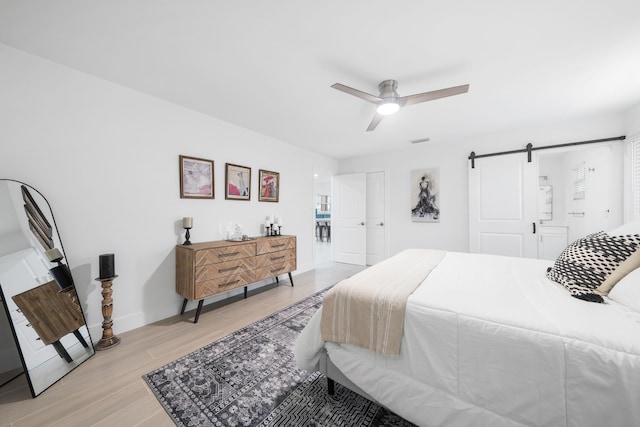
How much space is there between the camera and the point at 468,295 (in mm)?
1336

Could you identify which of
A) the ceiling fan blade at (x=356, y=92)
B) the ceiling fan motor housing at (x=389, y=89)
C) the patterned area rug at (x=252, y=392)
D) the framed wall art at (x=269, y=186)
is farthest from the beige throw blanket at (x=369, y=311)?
the framed wall art at (x=269, y=186)

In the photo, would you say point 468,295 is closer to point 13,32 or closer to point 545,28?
point 545,28

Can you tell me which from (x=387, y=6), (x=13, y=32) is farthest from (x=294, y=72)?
(x=13, y=32)

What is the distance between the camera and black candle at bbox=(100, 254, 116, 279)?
2.05m

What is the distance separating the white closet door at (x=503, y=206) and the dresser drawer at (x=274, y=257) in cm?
299

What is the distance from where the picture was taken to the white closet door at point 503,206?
3561 millimetres

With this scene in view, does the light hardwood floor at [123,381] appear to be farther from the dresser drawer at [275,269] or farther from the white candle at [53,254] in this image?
the white candle at [53,254]

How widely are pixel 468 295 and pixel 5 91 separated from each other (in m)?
3.53

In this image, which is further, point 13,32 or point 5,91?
point 5,91

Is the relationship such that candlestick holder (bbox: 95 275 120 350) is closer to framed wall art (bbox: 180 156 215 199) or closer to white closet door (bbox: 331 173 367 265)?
framed wall art (bbox: 180 156 215 199)

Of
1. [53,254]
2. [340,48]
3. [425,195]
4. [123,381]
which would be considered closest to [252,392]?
[123,381]

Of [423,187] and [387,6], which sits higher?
[387,6]

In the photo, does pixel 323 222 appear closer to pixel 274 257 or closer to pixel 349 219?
pixel 349 219

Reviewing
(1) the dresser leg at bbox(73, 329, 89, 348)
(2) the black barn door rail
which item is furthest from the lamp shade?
(2) the black barn door rail
